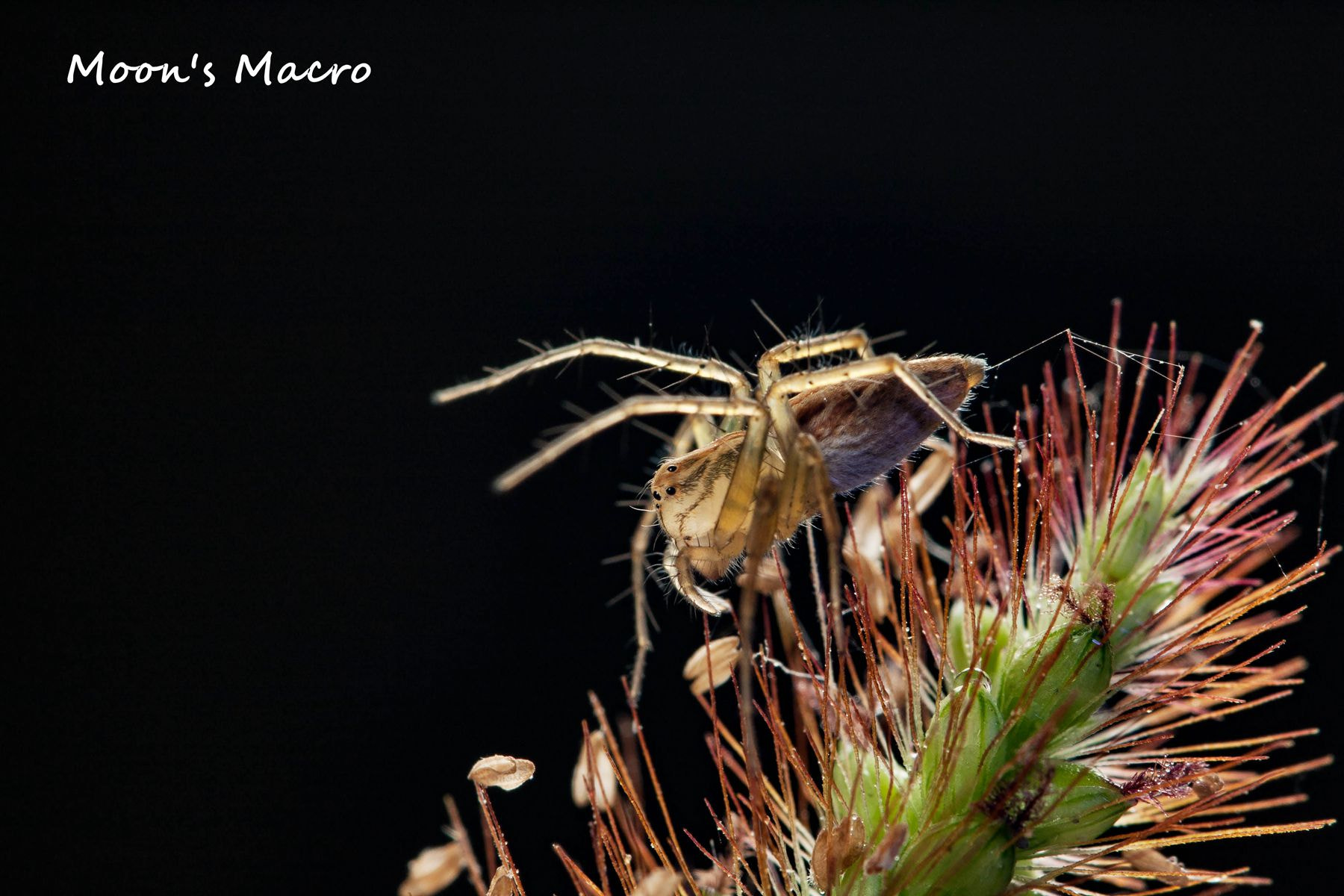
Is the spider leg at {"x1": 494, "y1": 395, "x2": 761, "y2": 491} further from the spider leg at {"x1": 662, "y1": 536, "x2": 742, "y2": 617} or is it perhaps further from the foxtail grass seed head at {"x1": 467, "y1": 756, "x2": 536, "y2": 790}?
the foxtail grass seed head at {"x1": 467, "y1": 756, "x2": 536, "y2": 790}

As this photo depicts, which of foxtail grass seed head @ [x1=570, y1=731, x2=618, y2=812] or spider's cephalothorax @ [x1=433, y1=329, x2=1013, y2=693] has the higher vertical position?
spider's cephalothorax @ [x1=433, y1=329, x2=1013, y2=693]

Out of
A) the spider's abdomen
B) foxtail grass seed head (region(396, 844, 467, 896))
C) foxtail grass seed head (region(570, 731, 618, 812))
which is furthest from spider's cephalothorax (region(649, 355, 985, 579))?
foxtail grass seed head (region(396, 844, 467, 896))

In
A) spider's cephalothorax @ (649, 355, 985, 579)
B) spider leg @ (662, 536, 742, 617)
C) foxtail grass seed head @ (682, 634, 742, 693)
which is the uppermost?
spider's cephalothorax @ (649, 355, 985, 579)

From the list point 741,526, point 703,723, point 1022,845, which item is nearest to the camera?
point 1022,845

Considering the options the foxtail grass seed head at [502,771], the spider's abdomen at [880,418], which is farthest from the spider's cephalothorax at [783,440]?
the foxtail grass seed head at [502,771]

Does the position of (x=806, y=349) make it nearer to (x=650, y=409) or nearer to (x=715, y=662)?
(x=650, y=409)

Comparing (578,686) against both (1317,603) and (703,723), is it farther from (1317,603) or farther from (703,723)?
(1317,603)

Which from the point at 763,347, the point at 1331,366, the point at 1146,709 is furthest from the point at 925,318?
the point at 1146,709

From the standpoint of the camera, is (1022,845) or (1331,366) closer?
(1022,845)
